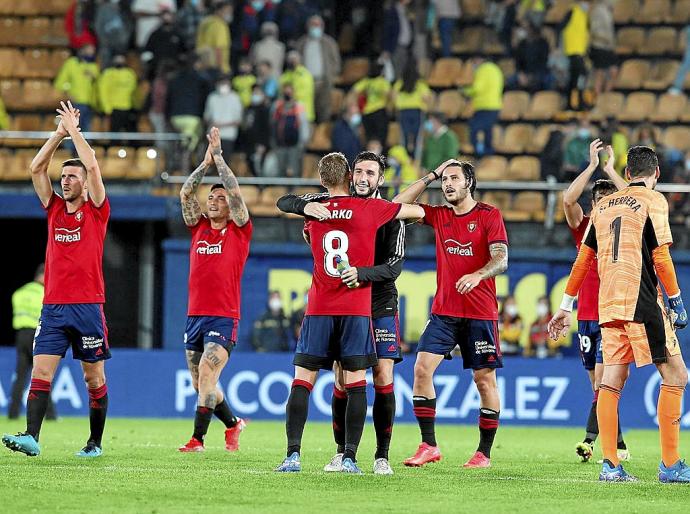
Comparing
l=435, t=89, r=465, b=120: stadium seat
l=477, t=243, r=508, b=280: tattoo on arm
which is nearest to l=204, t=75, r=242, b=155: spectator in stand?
l=435, t=89, r=465, b=120: stadium seat

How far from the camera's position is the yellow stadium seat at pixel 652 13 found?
26.2m

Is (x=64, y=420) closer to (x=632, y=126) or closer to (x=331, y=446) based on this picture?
(x=331, y=446)

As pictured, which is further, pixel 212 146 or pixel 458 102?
pixel 458 102

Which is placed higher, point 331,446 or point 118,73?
point 118,73

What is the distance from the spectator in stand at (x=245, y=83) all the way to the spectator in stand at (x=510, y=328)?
5645 mm

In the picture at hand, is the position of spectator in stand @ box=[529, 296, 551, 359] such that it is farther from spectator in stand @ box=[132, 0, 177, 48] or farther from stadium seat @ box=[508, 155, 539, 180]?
spectator in stand @ box=[132, 0, 177, 48]

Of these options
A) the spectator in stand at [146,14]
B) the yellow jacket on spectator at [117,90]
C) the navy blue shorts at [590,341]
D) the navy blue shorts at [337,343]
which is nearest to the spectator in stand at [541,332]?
the navy blue shorts at [590,341]

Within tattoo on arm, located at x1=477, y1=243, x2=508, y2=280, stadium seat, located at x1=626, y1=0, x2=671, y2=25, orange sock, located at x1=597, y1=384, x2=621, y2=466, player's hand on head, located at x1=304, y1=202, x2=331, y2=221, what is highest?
stadium seat, located at x1=626, y1=0, x2=671, y2=25

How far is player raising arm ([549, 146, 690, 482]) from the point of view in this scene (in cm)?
961

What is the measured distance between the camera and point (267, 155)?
21656 millimetres

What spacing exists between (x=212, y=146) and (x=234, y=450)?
9.49 feet

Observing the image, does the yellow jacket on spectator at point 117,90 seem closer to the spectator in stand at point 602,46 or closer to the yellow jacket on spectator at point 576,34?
the yellow jacket on spectator at point 576,34

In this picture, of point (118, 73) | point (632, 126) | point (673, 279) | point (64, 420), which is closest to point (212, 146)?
point (673, 279)

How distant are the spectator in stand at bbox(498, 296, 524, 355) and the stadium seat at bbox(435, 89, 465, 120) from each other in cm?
529
